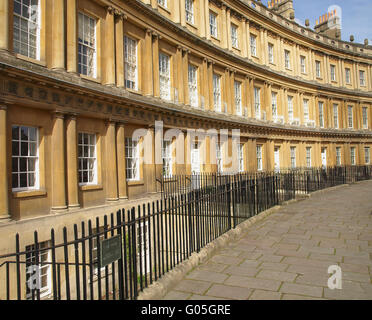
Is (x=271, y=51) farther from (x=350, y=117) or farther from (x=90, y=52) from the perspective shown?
(x=90, y=52)

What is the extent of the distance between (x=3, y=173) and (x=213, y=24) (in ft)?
54.2

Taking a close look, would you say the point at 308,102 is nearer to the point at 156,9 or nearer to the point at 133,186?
the point at 156,9

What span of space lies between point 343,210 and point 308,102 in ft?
66.5

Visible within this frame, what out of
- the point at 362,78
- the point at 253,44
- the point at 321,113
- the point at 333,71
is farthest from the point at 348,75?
the point at 253,44

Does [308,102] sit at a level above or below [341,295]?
above

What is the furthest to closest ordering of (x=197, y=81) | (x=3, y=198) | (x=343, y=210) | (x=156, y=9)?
(x=197, y=81), (x=156, y=9), (x=343, y=210), (x=3, y=198)

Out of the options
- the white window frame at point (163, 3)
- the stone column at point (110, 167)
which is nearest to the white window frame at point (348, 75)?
the white window frame at point (163, 3)

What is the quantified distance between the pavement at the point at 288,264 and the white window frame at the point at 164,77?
364 inches

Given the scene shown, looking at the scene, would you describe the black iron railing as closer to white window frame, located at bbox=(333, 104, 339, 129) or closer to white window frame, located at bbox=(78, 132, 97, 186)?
white window frame, located at bbox=(78, 132, 97, 186)

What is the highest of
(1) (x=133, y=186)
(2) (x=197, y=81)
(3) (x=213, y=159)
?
(2) (x=197, y=81)

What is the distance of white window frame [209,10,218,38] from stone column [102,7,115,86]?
9.24 m
